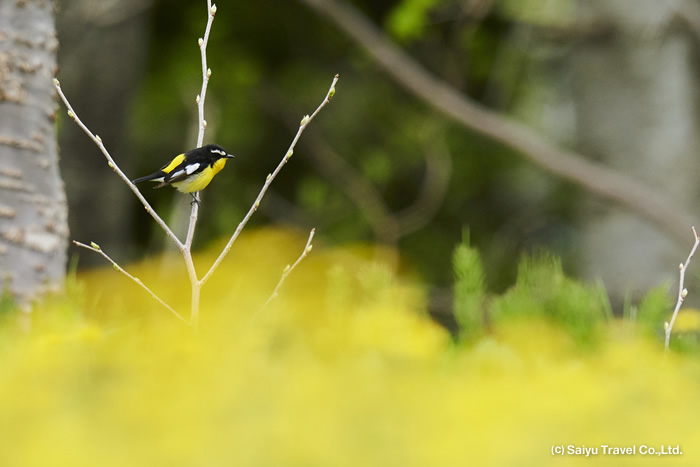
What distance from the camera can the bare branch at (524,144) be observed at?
217 inches

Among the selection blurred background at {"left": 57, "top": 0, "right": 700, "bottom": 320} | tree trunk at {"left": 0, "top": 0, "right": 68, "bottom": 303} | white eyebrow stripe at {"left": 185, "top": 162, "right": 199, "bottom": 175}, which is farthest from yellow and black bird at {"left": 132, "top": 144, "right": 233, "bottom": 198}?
blurred background at {"left": 57, "top": 0, "right": 700, "bottom": 320}

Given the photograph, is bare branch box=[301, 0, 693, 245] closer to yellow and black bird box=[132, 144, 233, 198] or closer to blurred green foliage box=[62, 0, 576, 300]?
blurred green foliage box=[62, 0, 576, 300]

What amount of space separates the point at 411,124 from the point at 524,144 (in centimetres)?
201

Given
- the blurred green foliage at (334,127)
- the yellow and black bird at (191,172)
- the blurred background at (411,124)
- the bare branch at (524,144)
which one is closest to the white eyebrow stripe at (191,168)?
the yellow and black bird at (191,172)

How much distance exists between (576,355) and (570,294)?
0.31 m

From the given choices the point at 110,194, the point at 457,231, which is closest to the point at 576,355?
the point at 110,194

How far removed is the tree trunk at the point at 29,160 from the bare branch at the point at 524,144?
4055 millimetres

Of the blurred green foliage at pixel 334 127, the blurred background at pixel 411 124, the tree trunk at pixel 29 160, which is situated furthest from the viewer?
the blurred green foliage at pixel 334 127

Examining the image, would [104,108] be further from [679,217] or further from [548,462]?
[548,462]

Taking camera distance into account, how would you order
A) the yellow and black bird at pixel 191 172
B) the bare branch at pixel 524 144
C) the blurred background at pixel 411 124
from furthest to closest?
1. the blurred background at pixel 411 124
2. the bare branch at pixel 524 144
3. the yellow and black bird at pixel 191 172

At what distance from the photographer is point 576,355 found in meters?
1.71

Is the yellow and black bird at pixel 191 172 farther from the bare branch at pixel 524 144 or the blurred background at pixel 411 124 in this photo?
the bare branch at pixel 524 144

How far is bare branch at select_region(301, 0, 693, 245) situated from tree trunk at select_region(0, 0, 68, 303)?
4.05 m

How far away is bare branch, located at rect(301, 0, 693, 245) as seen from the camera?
18.1 ft
